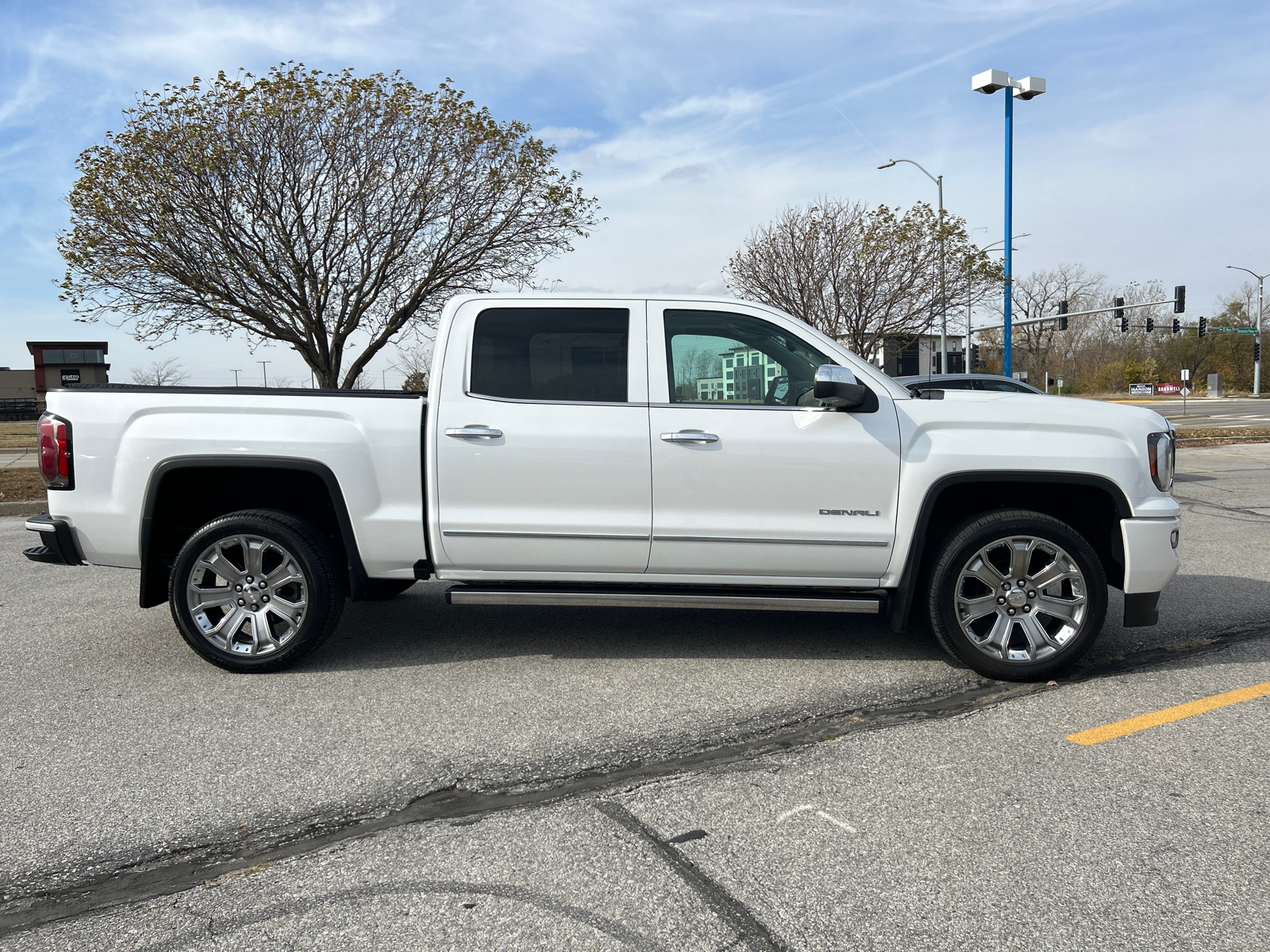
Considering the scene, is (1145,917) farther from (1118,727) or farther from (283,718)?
(283,718)

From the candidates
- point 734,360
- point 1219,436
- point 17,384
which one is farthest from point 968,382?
point 17,384

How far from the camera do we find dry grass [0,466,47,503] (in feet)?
41.6

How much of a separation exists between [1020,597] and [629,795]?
2374mm

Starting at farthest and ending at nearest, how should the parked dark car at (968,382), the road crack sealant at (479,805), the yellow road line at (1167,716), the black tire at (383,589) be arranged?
→ 1. the parked dark car at (968,382)
2. the black tire at (383,589)
3. the yellow road line at (1167,716)
4. the road crack sealant at (479,805)

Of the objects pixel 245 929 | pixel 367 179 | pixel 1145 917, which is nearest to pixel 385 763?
pixel 245 929

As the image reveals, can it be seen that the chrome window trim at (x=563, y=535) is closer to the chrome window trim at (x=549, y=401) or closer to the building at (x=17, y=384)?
the chrome window trim at (x=549, y=401)

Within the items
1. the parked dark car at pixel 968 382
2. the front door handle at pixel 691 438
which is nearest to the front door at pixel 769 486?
the front door handle at pixel 691 438

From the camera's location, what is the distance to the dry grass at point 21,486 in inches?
499

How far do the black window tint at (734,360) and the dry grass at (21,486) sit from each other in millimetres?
Answer: 9952

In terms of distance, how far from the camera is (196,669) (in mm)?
5078

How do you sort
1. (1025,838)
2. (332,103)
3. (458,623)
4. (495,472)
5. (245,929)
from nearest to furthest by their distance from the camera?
(245,929)
(1025,838)
(495,472)
(458,623)
(332,103)

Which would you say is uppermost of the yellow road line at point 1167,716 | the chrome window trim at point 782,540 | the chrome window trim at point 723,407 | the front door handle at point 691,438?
the chrome window trim at point 723,407

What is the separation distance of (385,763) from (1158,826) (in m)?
→ 2.76

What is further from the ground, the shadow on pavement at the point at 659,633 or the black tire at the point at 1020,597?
the black tire at the point at 1020,597
